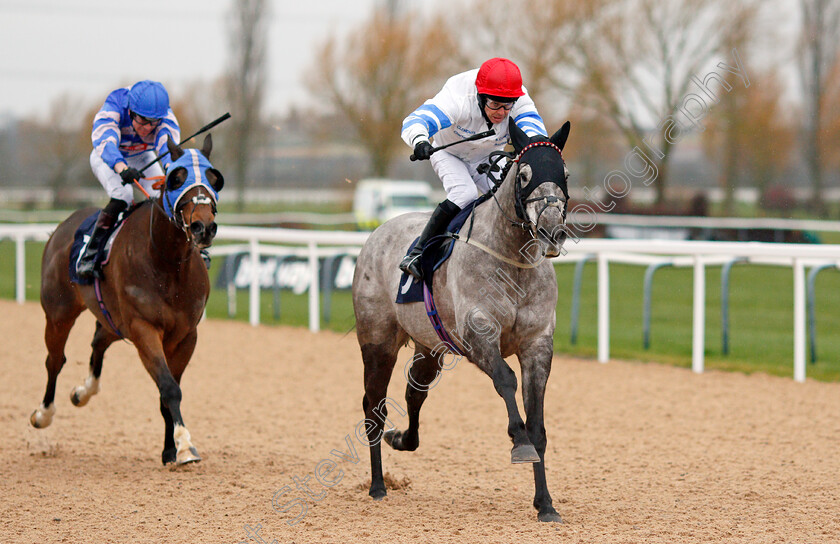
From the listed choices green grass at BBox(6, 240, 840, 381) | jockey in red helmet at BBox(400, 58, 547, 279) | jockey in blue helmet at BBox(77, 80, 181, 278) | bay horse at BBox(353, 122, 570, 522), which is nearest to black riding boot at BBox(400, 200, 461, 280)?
jockey in red helmet at BBox(400, 58, 547, 279)

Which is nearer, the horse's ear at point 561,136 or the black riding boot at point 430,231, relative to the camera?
the horse's ear at point 561,136

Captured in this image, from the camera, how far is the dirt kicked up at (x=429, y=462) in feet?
13.2

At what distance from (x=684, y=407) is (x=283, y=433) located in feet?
9.58

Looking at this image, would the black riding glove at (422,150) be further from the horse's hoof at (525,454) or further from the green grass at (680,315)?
the green grass at (680,315)

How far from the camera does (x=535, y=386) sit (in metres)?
4.12

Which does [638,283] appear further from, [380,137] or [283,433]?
[380,137]

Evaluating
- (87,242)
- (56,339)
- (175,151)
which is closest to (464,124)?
(175,151)

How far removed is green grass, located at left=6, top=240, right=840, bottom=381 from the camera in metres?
9.05

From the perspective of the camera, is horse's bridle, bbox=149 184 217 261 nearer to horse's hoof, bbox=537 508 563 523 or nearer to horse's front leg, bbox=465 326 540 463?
horse's front leg, bbox=465 326 540 463

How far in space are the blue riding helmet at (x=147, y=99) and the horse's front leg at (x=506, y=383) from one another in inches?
104

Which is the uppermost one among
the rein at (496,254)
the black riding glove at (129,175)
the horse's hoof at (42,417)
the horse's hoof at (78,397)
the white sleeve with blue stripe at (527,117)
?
the white sleeve with blue stripe at (527,117)

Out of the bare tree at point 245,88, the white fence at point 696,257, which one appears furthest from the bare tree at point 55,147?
the white fence at point 696,257

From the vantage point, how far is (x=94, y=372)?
6.10m

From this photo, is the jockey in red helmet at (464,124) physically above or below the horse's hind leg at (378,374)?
above
